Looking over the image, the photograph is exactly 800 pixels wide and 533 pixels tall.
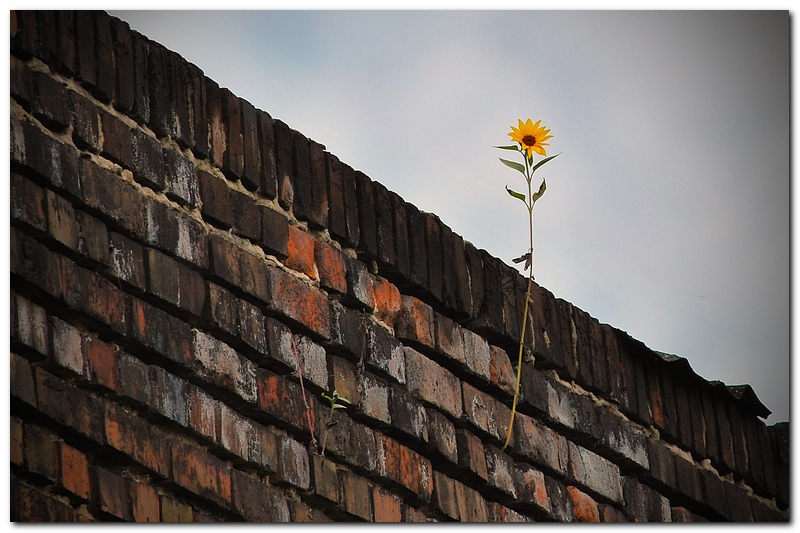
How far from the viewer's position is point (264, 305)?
3283 mm

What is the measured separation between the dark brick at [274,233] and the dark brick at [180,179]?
0.22 m

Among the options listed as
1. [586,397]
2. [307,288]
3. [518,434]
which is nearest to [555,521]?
[518,434]

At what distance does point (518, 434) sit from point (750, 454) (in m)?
1.24

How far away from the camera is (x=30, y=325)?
106 inches

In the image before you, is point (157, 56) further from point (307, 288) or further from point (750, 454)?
point (750, 454)

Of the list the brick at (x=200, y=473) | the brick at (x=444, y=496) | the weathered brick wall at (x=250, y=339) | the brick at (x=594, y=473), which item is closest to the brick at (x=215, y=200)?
the weathered brick wall at (x=250, y=339)

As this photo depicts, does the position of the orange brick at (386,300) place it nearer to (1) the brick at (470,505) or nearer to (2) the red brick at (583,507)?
(1) the brick at (470,505)

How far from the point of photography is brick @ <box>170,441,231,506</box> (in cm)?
291

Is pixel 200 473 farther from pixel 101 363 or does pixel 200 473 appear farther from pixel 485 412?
pixel 485 412

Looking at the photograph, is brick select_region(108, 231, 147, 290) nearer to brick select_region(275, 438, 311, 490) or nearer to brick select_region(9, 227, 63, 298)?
brick select_region(9, 227, 63, 298)

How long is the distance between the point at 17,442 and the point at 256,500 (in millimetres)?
649

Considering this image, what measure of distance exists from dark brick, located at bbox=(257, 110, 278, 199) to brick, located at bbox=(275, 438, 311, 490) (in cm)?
65

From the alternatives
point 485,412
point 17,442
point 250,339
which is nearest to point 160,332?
point 250,339

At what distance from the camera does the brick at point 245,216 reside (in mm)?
3320
